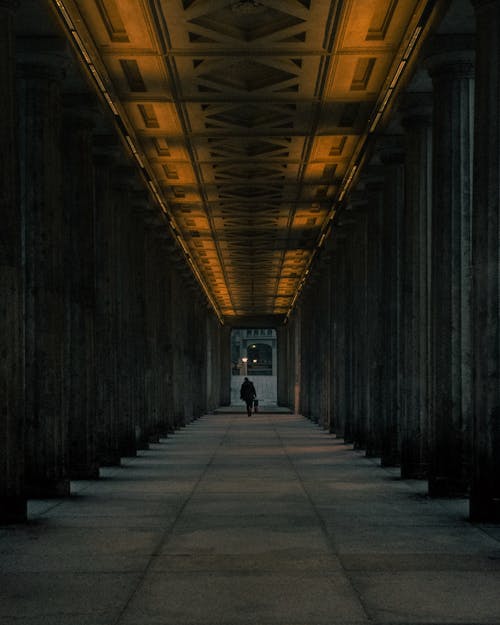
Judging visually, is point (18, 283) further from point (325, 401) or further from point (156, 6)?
point (325, 401)

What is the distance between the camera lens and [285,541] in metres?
11.9

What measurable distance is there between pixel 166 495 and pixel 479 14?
27.5 ft

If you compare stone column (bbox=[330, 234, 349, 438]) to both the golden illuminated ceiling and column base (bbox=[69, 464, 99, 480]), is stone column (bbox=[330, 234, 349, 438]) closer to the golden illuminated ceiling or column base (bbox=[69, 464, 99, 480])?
the golden illuminated ceiling

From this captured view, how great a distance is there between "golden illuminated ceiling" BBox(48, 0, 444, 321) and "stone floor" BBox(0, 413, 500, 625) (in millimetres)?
7400

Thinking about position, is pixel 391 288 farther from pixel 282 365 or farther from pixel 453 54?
pixel 282 365

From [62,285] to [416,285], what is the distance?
676 centimetres

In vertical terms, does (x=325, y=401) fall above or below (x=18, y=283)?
below

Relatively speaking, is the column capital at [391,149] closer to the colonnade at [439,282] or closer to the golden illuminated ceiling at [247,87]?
the colonnade at [439,282]

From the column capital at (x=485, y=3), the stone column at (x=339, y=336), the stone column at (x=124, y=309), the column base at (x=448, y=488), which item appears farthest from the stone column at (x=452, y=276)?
the stone column at (x=339, y=336)

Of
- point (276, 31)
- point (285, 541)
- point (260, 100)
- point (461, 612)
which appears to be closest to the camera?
point (461, 612)

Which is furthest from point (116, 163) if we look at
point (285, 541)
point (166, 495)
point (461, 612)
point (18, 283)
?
point (461, 612)

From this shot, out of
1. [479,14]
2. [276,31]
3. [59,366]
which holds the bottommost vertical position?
[59,366]

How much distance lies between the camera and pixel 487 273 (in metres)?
13.6

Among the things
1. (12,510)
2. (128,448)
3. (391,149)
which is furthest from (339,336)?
(12,510)
